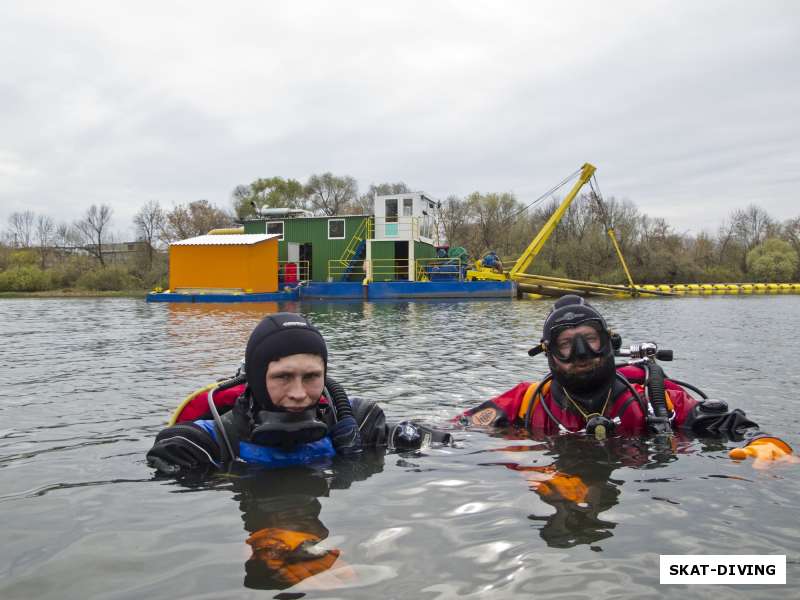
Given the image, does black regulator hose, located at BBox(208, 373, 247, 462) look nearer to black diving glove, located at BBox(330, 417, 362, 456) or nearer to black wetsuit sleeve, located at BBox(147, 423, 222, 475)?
black wetsuit sleeve, located at BBox(147, 423, 222, 475)

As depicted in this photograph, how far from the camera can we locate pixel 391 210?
2900cm

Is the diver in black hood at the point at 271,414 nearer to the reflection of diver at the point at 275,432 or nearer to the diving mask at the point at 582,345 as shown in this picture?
the reflection of diver at the point at 275,432

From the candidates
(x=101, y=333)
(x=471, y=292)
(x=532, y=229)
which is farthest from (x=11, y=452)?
(x=532, y=229)

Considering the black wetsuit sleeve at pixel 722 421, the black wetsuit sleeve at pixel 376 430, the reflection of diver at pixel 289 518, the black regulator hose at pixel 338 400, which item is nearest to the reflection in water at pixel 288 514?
the reflection of diver at pixel 289 518

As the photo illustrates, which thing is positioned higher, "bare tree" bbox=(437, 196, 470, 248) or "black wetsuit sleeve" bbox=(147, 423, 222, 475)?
"bare tree" bbox=(437, 196, 470, 248)

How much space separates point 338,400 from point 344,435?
0.21m

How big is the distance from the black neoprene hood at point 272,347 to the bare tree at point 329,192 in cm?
4949

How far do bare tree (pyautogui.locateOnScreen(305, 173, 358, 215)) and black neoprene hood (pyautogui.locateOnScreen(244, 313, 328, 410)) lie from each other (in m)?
49.5

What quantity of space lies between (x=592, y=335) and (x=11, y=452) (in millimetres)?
3953

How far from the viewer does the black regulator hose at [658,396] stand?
3.95 metres

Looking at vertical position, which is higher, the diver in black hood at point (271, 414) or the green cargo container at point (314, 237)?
the green cargo container at point (314, 237)

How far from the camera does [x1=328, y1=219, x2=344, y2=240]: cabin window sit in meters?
30.0

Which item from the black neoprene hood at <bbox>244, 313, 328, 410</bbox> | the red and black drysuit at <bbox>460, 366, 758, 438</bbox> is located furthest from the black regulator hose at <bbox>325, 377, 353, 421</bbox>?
the red and black drysuit at <bbox>460, 366, 758, 438</bbox>

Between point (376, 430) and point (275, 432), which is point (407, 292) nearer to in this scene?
point (376, 430)
